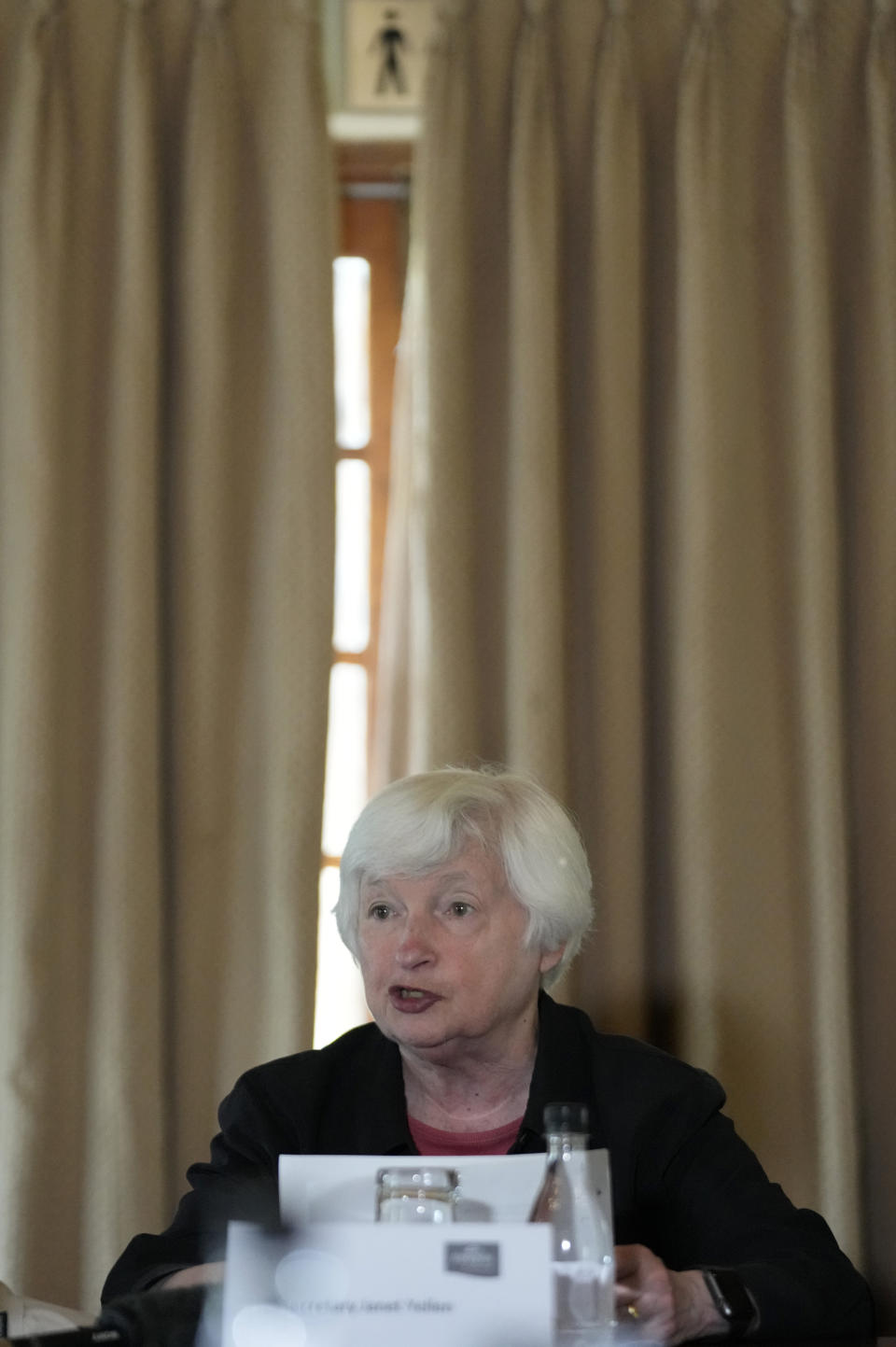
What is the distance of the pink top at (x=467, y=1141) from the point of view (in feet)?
6.15

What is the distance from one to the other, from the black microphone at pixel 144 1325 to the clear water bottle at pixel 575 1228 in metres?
0.29

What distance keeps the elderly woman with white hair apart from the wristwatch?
184 millimetres

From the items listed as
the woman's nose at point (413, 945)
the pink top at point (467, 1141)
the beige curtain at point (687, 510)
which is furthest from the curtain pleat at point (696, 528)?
the woman's nose at point (413, 945)

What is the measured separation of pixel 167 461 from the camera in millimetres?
2516

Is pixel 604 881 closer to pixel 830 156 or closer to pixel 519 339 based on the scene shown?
pixel 519 339

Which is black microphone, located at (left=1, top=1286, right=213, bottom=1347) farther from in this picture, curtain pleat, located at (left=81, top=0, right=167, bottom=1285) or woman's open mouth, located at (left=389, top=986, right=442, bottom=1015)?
curtain pleat, located at (left=81, top=0, right=167, bottom=1285)

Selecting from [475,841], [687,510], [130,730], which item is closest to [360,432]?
[687,510]

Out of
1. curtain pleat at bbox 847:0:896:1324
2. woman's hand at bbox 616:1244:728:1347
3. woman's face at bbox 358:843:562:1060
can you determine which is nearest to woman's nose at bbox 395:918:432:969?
woman's face at bbox 358:843:562:1060

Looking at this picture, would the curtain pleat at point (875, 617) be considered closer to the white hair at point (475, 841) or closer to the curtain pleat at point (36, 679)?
the white hair at point (475, 841)

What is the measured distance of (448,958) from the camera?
1.84 metres

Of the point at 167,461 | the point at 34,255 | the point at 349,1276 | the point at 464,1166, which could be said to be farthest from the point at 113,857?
the point at 349,1276

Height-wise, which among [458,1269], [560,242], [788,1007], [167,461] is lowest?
[788,1007]

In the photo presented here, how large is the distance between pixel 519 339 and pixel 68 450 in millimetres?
750

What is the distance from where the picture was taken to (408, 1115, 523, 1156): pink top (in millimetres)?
1873
